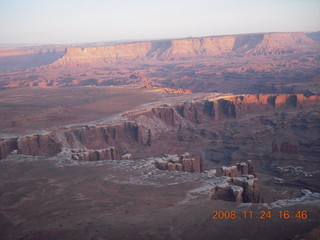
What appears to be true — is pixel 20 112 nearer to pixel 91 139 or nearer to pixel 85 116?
pixel 85 116

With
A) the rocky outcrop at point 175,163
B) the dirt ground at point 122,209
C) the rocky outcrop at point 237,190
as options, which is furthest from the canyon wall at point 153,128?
the rocky outcrop at point 237,190

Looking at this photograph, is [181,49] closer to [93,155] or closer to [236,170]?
[93,155]

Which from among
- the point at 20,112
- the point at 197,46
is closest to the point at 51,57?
the point at 197,46

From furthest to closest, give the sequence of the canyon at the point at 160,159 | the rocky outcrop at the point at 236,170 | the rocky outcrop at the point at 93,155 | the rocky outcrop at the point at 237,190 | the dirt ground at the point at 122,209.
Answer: the rocky outcrop at the point at 93,155, the rocky outcrop at the point at 236,170, the rocky outcrop at the point at 237,190, the canyon at the point at 160,159, the dirt ground at the point at 122,209

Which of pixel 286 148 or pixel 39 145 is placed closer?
pixel 39 145

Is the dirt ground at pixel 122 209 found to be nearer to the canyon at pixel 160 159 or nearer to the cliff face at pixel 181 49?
the canyon at pixel 160 159
